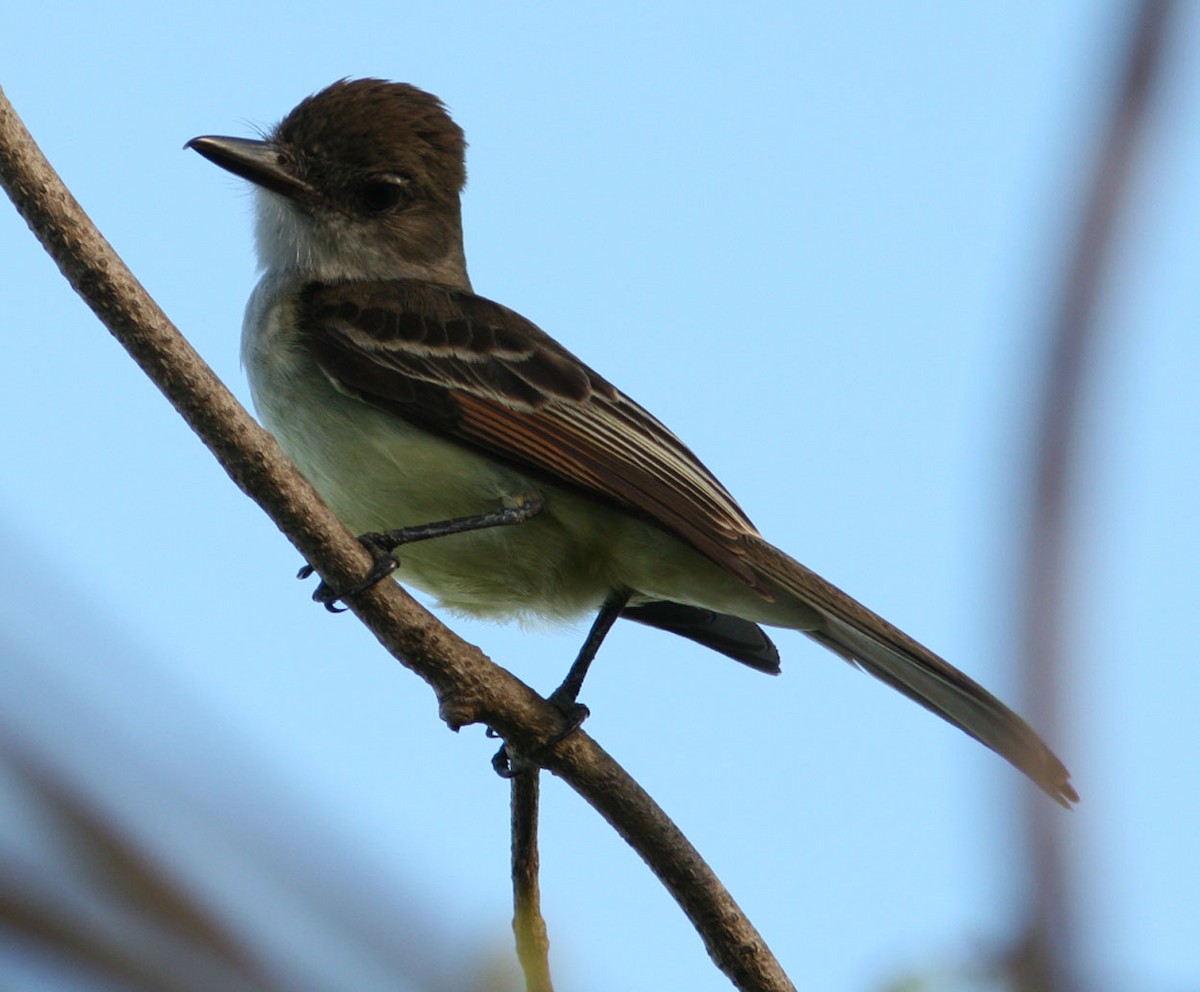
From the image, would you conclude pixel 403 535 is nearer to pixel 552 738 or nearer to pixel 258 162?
pixel 552 738

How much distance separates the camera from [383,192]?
755 cm

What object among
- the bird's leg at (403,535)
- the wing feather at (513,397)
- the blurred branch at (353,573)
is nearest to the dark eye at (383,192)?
the wing feather at (513,397)

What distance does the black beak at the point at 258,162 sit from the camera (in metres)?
6.89

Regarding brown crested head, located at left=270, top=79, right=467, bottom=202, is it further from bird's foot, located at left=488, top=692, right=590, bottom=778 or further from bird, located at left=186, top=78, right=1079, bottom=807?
bird's foot, located at left=488, top=692, right=590, bottom=778

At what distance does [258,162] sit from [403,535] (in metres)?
2.69

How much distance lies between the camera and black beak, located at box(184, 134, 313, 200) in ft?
22.6

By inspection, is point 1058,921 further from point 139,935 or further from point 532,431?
point 532,431

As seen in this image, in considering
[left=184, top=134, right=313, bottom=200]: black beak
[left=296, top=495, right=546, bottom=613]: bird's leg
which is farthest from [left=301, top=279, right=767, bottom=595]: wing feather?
[left=184, top=134, right=313, bottom=200]: black beak

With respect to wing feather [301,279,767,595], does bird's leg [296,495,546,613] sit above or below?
below

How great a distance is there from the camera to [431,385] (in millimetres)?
6191

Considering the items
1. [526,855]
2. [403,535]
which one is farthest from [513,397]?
[526,855]

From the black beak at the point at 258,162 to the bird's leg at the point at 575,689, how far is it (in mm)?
2582

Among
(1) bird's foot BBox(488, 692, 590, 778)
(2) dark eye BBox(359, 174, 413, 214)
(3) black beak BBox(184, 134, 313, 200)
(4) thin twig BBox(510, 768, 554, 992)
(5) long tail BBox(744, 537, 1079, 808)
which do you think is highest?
(2) dark eye BBox(359, 174, 413, 214)

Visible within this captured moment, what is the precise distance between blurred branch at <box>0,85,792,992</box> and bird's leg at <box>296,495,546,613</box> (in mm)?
44
